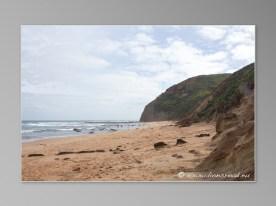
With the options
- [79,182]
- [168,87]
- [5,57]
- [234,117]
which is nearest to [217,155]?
[234,117]

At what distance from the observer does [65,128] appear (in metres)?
3.38

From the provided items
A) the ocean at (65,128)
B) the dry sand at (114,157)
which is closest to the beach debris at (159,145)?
the dry sand at (114,157)

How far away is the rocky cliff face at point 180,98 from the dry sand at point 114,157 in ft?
0.28

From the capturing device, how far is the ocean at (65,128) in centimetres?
337

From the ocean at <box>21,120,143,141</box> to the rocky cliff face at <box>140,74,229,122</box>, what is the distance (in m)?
0.27

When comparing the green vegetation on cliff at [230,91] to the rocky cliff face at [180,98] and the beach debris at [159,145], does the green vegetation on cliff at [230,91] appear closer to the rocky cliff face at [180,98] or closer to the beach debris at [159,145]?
the rocky cliff face at [180,98]

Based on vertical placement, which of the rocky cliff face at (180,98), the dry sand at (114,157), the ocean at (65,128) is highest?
the rocky cliff face at (180,98)

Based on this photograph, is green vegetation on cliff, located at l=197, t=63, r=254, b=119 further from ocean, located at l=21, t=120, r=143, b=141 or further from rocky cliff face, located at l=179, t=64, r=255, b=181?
ocean, located at l=21, t=120, r=143, b=141

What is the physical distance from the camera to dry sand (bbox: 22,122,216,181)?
11.0 feet

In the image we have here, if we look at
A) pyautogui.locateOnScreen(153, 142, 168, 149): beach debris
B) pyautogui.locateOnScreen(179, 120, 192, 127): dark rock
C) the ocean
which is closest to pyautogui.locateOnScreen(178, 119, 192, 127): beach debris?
pyautogui.locateOnScreen(179, 120, 192, 127): dark rock

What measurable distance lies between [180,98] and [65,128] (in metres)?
1.01

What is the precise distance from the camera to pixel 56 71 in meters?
3.41

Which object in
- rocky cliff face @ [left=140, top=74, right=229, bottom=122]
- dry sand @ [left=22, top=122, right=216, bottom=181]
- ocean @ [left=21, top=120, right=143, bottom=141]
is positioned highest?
rocky cliff face @ [left=140, top=74, right=229, bottom=122]
